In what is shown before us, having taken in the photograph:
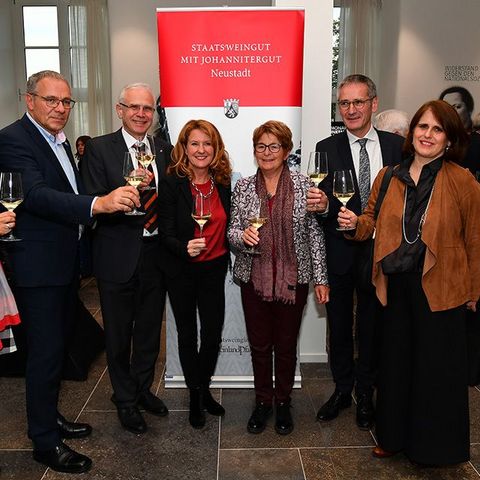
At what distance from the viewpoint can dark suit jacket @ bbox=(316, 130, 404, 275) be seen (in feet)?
9.49

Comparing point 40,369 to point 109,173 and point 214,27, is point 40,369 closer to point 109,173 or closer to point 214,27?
point 109,173

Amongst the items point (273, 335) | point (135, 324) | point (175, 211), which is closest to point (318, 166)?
point (175, 211)

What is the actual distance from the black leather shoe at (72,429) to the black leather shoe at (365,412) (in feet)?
4.98

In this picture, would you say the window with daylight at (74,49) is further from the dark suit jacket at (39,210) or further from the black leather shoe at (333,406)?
the black leather shoe at (333,406)

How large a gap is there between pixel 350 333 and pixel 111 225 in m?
1.49

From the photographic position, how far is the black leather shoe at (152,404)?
3.15 meters

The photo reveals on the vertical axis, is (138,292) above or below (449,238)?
below

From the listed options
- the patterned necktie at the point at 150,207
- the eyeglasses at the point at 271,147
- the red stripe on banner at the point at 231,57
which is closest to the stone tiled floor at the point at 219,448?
the patterned necktie at the point at 150,207

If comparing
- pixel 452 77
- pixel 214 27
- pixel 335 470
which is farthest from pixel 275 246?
pixel 452 77

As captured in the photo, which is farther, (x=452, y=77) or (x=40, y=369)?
(x=452, y=77)

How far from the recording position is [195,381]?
2.99 metres

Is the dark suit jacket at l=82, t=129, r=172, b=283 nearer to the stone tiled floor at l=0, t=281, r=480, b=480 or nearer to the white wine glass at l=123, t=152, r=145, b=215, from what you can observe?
the white wine glass at l=123, t=152, r=145, b=215

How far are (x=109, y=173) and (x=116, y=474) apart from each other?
58.5 inches

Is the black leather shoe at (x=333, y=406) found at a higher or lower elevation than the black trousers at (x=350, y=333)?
lower
